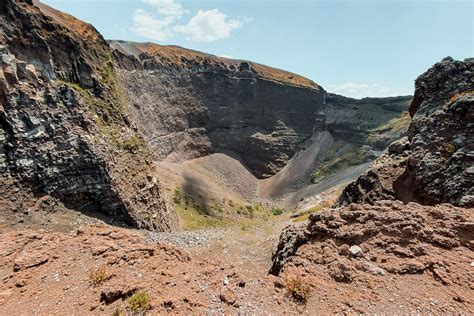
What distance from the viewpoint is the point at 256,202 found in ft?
230

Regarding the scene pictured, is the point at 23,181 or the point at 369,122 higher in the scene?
the point at 369,122

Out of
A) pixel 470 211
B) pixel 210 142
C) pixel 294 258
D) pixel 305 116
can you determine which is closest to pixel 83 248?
pixel 294 258

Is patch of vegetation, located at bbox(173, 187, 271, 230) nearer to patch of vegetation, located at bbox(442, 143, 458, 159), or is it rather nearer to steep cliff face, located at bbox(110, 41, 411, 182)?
steep cliff face, located at bbox(110, 41, 411, 182)

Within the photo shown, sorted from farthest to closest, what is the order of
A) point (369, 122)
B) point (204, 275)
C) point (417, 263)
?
point (369, 122), point (204, 275), point (417, 263)

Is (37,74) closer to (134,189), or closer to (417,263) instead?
(134,189)

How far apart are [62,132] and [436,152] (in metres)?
28.4

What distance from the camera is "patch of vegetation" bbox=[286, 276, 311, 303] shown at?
8410 mm

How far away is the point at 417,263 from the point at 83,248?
460 inches

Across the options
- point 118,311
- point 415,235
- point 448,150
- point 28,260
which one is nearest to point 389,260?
point 415,235

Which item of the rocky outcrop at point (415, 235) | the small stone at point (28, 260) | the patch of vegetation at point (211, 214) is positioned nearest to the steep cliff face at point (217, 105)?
the patch of vegetation at point (211, 214)

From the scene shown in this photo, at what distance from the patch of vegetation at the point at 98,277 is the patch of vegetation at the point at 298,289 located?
5.96 m

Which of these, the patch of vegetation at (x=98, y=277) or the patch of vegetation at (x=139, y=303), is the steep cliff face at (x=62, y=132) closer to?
the patch of vegetation at (x=98, y=277)

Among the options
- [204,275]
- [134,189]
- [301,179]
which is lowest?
[301,179]

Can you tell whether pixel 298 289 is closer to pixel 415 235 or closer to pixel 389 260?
pixel 389 260
